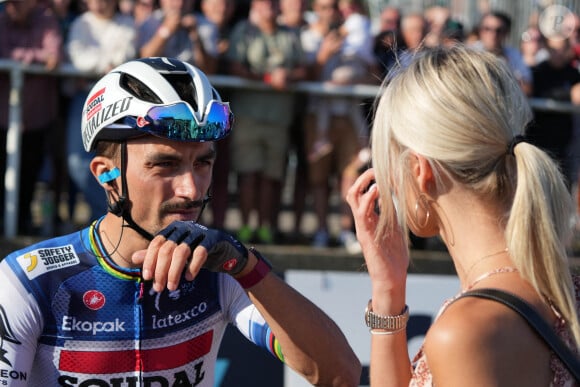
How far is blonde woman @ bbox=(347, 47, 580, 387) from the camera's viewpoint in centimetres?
215

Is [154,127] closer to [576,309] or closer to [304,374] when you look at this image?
[304,374]

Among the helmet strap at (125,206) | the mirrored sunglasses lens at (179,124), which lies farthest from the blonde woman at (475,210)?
the helmet strap at (125,206)

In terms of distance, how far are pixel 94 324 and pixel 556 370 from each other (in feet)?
4.94

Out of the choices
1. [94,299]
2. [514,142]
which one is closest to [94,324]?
[94,299]

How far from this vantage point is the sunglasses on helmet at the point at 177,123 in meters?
3.00

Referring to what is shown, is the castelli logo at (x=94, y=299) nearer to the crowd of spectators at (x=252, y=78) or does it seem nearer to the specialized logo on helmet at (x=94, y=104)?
the specialized logo on helmet at (x=94, y=104)

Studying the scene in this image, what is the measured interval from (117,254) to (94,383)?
0.44m

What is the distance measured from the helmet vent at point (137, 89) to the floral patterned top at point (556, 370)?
4.15ft

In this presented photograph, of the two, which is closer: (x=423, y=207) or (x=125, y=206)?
(x=423, y=207)

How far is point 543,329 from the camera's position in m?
2.17

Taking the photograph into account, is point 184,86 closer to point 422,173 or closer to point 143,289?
point 143,289

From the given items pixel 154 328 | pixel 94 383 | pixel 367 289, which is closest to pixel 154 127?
pixel 154 328

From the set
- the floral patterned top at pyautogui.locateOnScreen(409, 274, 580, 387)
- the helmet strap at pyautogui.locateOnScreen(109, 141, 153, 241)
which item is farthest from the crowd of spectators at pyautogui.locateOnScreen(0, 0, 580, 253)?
the floral patterned top at pyautogui.locateOnScreen(409, 274, 580, 387)

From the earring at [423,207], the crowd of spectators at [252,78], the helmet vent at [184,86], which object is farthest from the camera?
the crowd of spectators at [252,78]
